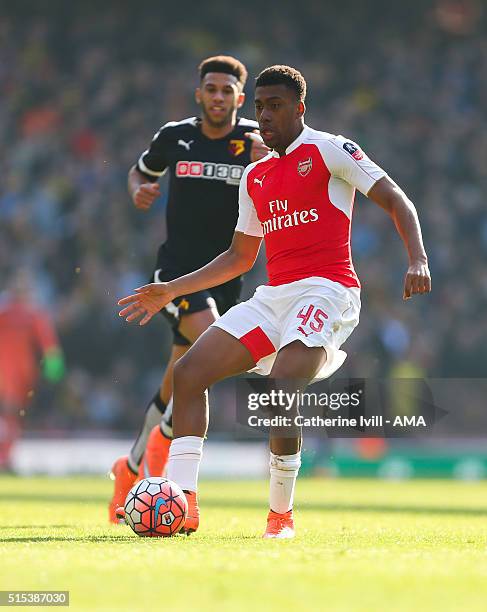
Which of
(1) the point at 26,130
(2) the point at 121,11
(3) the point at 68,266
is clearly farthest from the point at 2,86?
(3) the point at 68,266

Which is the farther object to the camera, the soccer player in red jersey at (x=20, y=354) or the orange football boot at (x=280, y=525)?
the soccer player in red jersey at (x=20, y=354)

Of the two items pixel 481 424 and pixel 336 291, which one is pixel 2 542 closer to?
pixel 336 291

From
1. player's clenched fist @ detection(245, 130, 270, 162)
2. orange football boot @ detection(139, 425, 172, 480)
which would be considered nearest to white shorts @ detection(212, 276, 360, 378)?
player's clenched fist @ detection(245, 130, 270, 162)

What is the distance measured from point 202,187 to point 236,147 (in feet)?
1.07

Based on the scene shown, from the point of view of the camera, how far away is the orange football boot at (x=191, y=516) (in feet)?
19.8

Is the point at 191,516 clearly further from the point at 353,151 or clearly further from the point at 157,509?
the point at 353,151

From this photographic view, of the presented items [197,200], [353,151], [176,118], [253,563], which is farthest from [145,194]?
[176,118]

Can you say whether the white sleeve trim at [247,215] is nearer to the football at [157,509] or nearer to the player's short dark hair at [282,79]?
the player's short dark hair at [282,79]

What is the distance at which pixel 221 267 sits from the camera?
660 centimetres

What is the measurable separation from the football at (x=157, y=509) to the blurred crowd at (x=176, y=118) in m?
10.9

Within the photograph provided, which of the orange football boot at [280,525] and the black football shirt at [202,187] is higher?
the black football shirt at [202,187]

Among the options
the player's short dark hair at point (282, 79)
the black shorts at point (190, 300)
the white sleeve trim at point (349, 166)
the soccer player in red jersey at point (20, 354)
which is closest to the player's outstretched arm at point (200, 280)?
the white sleeve trim at point (349, 166)

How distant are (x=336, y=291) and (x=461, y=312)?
42.2 ft

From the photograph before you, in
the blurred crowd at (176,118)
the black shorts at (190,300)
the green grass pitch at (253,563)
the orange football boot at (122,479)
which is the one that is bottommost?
the green grass pitch at (253,563)
